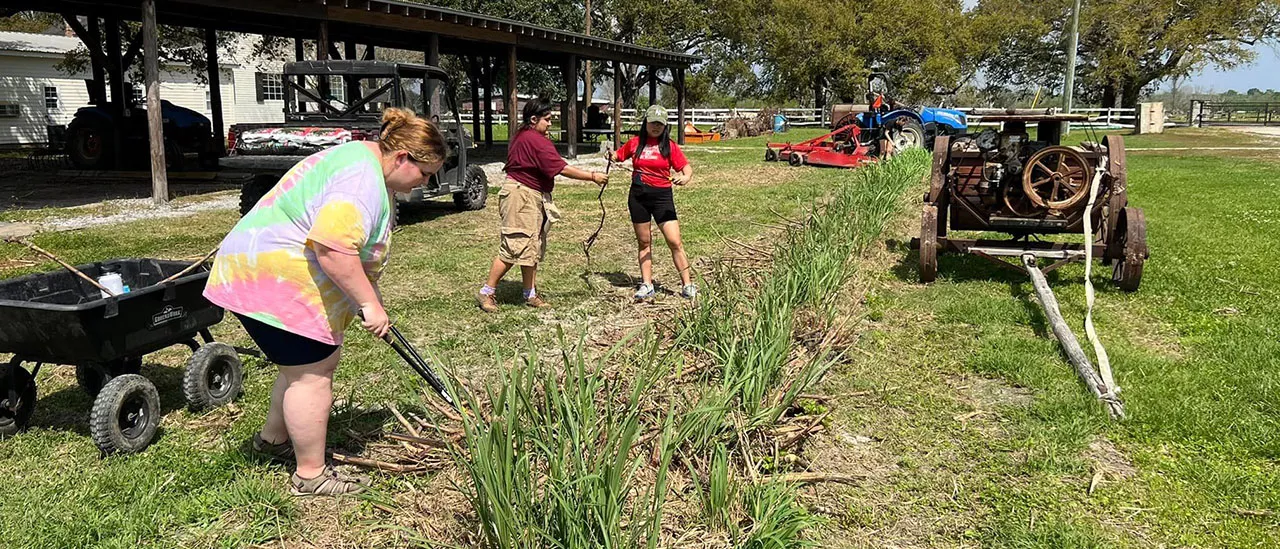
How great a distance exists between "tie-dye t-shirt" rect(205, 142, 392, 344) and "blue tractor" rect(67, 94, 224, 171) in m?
14.6

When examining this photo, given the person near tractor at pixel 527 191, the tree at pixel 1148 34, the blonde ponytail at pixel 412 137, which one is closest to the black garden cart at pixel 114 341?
Result: the blonde ponytail at pixel 412 137

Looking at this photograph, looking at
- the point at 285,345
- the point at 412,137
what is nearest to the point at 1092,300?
the point at 412,137

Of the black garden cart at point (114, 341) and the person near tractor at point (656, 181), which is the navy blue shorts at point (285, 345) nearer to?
the black garden cart at point (114, 341)

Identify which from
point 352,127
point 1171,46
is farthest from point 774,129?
point 352,127

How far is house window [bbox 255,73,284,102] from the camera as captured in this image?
3622cm

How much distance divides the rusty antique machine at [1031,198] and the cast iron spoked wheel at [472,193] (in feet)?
20.2

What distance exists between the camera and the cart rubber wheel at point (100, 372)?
3.60 metres

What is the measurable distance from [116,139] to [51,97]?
16510mm

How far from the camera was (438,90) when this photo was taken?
10.5 metres

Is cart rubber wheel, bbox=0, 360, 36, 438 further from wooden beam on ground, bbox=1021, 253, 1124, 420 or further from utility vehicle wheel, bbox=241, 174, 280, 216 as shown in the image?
utility vehicle wheel, bbox=241, 174, 280, 216

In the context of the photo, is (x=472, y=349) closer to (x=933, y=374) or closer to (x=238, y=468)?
(x=238, y=468)

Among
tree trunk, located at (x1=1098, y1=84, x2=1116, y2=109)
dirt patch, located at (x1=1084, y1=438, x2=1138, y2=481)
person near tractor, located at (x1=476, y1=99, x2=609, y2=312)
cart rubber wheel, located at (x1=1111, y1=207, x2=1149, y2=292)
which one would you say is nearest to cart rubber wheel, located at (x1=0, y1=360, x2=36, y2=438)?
person near tractor, located at (x1=476, y1=99, x2=609, y2=312)

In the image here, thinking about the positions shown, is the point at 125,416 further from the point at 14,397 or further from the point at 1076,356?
the point at 1076,356

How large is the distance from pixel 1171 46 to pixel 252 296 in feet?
157
